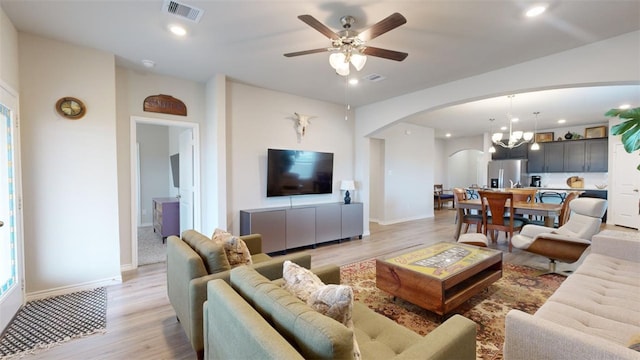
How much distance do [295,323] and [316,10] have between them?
2.45m

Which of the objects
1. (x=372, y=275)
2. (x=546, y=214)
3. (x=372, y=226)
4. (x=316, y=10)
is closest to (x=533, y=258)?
(x=546, y=214)

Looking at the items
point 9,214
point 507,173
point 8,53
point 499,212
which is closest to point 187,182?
point 9,214

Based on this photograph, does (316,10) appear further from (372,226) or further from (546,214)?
(372,226)

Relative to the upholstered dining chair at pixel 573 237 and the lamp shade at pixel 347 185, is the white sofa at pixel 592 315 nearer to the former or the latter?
the upholstered dining chair at pixel 573 237

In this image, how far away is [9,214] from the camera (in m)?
2.51

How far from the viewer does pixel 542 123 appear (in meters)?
7.44

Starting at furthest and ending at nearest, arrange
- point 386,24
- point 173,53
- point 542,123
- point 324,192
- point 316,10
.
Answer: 1. point 542,123
2. point 324,192
3. point 173,53
4. point 316,10
5. point 386,24

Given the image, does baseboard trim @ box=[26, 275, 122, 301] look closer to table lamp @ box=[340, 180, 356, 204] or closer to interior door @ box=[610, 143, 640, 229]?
table lamp @ box=[340, 180, 356, 204]

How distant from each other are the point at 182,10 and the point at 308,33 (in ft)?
3.81

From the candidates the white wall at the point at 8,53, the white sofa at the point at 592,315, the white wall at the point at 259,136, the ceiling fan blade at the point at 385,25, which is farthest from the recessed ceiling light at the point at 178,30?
the white sofa at the point at 592,315

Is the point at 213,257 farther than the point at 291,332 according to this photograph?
Yes

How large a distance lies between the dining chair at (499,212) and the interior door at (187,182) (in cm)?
482

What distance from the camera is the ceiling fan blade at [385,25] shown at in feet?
6.26

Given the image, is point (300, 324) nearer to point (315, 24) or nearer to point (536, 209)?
point (315, 24)
